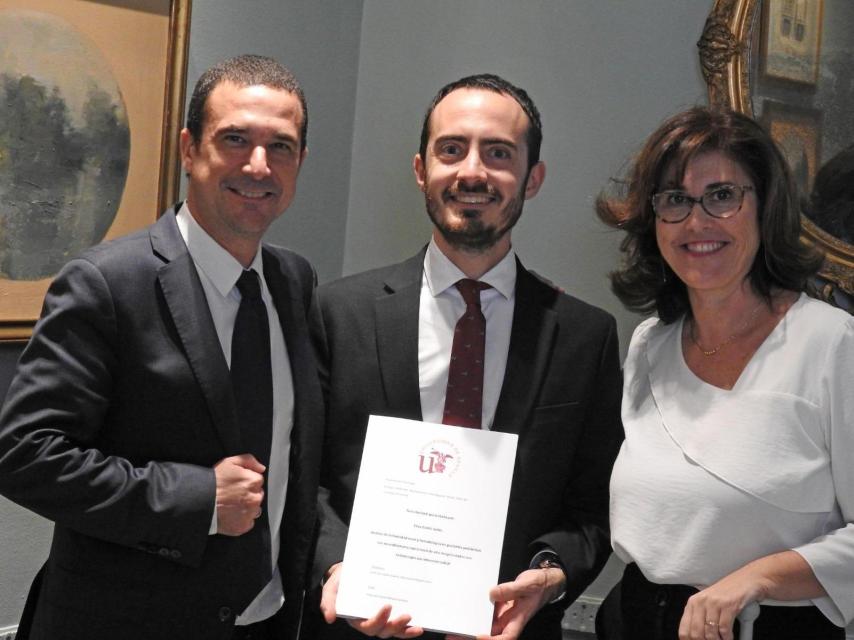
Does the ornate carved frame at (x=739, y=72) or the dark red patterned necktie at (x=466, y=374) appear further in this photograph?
the ornate carved frame at (x=739, y=72)

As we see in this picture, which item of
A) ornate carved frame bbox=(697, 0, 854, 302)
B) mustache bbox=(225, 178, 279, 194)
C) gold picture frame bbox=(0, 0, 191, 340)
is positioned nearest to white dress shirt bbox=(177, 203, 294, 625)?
mustache bbox=(225, 178, 279, 194)

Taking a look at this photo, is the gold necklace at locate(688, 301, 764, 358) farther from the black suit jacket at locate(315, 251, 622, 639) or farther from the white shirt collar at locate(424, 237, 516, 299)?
the white shirt collar at locate(424, 237, 516, 299)

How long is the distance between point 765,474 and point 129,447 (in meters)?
1.13

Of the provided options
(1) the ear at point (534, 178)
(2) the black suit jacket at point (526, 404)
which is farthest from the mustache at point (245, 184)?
(1) the ear at point (534, 178)

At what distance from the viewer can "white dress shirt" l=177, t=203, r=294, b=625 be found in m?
1.75

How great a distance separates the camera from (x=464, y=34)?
115 inches

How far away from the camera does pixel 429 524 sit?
1689mm

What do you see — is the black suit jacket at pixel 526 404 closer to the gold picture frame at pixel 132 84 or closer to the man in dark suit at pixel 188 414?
the man in dark suit at pixel 188 414

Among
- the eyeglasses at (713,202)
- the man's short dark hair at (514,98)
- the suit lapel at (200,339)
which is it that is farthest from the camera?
the man's short dark hair at (514,98)

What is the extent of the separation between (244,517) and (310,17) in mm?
1831

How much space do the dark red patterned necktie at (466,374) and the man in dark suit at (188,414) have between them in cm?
26

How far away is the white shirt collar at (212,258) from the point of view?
1745 mm

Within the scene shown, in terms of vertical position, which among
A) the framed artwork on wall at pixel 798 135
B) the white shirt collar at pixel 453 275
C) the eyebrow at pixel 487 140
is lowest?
the white shirt collar at pixel 453 275

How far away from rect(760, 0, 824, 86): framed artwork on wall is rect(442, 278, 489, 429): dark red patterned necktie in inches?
54.4
